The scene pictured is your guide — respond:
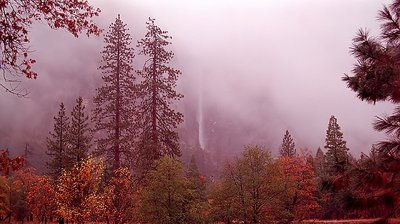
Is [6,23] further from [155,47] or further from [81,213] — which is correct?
[155,47]

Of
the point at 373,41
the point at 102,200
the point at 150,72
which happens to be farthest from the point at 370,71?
the point at 150,72

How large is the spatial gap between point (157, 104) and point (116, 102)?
13.2 feet

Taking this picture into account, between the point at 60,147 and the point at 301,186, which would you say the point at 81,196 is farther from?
the point at 301,186

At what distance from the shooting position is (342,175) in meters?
10.0

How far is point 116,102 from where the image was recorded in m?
30.9

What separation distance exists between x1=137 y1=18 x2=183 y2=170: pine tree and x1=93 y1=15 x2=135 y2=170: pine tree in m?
2.09

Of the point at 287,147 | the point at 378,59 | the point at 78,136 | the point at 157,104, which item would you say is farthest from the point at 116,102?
the point at 287,147

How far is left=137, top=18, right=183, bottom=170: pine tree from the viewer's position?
28062mm

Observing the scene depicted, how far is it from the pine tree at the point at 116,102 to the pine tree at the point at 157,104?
2088 millimetres

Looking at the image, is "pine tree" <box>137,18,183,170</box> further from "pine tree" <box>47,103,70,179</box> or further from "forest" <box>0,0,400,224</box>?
"pine tree" <box>47,103,70,179</box>

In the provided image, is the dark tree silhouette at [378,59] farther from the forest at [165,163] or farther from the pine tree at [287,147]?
the pine tree at [287,147]

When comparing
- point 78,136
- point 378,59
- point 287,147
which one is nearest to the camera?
point 378,59

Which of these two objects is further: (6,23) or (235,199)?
(235,199)

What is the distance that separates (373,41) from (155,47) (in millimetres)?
20603
